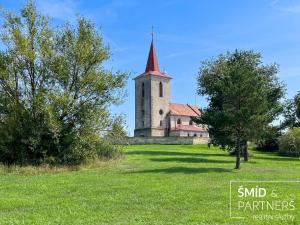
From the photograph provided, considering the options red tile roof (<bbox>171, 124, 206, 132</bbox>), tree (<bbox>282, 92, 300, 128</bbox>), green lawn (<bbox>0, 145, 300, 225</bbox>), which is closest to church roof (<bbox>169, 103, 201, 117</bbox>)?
red tile roof (<bbox>171, 124, 206, 132</bbox>)

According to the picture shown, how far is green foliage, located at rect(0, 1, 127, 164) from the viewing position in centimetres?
2742

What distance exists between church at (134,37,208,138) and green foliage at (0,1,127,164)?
2761 inches

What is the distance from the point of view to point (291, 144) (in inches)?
2197

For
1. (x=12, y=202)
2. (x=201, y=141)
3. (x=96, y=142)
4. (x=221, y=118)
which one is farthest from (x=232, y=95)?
(x=201, y=141)

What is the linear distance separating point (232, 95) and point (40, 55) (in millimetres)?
12652

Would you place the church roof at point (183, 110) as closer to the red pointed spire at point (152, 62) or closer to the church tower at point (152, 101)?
the church tower at point (152, 101)

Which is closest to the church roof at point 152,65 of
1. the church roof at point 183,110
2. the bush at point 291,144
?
the church roof at point 183,110

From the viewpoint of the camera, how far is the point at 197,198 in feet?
45.7

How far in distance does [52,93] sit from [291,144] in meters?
37.4

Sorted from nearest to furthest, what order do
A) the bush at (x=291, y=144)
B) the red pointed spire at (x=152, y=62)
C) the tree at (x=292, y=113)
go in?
the bush at (x=291, y=144)
the tree at (x=292, y=113)
the red pointed spire at (x=152, y=62)

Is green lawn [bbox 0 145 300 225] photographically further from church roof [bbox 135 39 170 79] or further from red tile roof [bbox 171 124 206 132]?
church roof [bbox 135 39 170 79]

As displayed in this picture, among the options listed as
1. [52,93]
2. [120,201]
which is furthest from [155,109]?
[120,201]

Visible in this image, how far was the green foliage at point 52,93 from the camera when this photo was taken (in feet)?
90.0

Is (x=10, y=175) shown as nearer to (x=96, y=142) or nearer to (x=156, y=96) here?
(x=96, y=142)
